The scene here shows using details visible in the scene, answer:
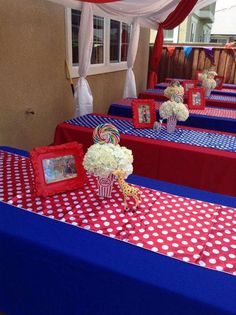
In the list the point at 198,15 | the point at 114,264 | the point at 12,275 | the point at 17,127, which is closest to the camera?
the point at 114,264

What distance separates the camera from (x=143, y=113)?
254 cm

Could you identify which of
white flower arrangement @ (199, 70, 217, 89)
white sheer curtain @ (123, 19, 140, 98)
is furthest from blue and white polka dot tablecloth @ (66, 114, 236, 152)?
white sheer curtain @ (123, 19, 140, 98)

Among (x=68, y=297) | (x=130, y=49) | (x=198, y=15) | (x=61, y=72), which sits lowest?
(x=68, y=297)

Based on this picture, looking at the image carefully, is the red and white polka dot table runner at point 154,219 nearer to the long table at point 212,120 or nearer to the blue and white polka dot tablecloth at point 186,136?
the blue and white polka dot tablecloth at point 186,136

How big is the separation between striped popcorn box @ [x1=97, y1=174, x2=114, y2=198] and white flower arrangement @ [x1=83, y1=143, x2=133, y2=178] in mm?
75

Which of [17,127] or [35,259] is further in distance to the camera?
[17,127]

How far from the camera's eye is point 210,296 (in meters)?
0.85

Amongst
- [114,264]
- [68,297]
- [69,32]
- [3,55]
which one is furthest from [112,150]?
[69,32]

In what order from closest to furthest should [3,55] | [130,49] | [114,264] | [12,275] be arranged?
[114,264], [12,275], [3,55], [130,49]

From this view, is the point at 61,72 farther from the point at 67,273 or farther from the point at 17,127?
the point at 67,273

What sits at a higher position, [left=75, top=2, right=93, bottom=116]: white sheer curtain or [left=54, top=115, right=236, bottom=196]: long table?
[left=75, top=2, right=93, bottom=116]: white sheer curtain

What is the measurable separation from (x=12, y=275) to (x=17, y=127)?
2121 mm

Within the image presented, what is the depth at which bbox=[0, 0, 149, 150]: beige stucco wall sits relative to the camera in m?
2.72

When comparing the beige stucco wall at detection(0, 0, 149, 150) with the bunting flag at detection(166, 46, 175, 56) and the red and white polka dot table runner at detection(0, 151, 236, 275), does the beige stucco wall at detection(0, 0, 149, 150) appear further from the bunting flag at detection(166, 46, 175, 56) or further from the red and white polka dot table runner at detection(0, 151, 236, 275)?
the bunting flag at detection(166, 46, 175, 56)
